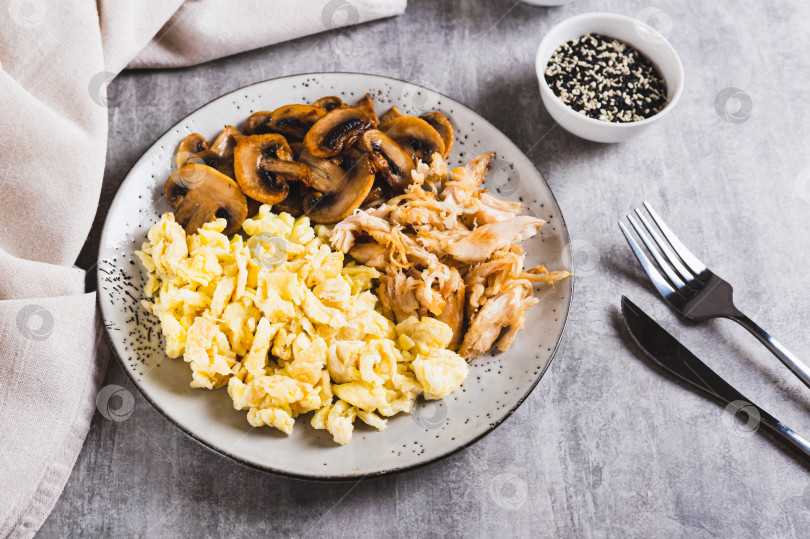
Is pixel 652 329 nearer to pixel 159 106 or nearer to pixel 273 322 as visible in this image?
pixel 273 322

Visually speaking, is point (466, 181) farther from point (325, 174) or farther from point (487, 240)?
point (325, 174)

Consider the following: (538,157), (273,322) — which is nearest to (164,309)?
(273,322)

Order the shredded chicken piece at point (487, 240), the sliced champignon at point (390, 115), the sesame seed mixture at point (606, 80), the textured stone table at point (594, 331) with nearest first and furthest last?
the textured stone table at point (594, 331)
the shredded chicken piece at point (487, 240)
the sliced champignon at point (390, 115)
the sesame seed mixture at point (606, 80)

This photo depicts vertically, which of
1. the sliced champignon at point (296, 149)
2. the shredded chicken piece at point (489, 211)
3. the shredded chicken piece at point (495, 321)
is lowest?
the shredded chicken piece at point (495, 321)

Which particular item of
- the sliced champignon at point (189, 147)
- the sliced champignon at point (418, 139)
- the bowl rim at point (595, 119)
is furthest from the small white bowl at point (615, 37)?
the sliced champignon at point (189, 147)

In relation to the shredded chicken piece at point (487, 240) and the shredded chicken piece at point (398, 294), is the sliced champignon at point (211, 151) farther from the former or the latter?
the shredded chicken piece at point (487, 240)

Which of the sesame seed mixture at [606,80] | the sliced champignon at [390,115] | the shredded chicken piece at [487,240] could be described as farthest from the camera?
the sesame seed mixture at [606,80]
